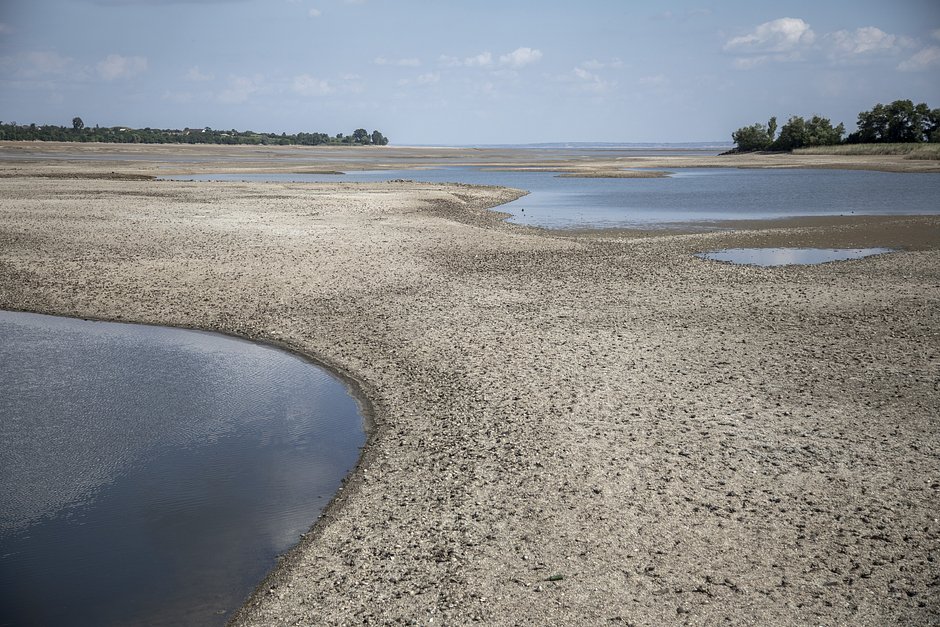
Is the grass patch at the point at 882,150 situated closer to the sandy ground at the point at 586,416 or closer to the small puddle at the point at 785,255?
the small puddle at the point at 785,255

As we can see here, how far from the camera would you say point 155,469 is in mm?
9633

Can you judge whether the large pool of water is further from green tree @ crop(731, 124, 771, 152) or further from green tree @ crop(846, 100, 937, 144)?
green tree @ crop(731, 124, 771, 152)

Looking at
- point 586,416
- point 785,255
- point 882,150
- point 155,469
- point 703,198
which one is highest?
point 882,150

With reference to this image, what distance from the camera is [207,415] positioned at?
11586 millimetres

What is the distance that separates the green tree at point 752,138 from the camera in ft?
433

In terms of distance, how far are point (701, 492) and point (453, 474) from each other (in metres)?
2.81

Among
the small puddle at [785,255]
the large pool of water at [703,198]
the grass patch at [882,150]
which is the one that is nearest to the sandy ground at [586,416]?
the small puddle at [785,255]

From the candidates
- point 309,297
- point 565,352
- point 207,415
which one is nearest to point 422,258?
point 309,297

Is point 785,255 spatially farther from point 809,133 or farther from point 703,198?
point 809,133

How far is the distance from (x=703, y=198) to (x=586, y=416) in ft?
133

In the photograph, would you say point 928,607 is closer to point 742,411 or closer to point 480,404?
point 742,411

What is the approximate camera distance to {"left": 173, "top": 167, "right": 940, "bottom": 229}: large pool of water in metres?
36.9

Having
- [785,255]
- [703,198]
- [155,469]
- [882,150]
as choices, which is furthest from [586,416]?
[882,150]

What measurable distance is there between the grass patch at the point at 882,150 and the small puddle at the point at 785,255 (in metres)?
67.7
